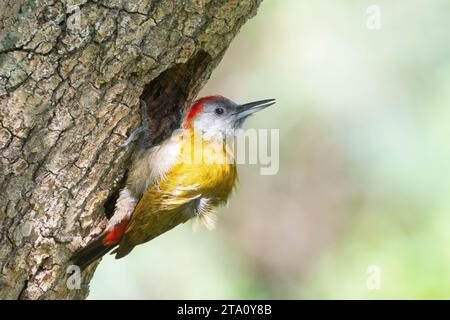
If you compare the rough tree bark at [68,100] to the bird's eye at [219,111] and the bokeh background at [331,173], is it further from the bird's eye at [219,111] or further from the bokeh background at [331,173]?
the bokeh background at [331,173]

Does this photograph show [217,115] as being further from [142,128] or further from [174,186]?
[142,128]

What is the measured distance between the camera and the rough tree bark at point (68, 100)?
11.4ft

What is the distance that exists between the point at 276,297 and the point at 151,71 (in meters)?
3.35

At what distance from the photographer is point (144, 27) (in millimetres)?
3613

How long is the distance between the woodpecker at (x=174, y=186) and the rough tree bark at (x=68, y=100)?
10.3 inches

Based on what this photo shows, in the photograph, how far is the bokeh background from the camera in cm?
595

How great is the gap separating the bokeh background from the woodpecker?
1.54m

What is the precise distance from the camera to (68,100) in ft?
11.7

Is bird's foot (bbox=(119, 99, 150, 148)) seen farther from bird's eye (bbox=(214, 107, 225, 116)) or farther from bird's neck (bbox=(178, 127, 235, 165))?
bird's eye (bbox=(214, 107, 225, 116))

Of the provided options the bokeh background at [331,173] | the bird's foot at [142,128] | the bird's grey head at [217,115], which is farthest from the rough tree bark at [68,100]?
the bokeh background at [331,173]

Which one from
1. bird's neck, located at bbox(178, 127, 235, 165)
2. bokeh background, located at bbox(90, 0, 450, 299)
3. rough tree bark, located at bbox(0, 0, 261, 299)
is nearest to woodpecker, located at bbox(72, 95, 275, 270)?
bird's neck, located at bbox(178, 127, 235, 165)

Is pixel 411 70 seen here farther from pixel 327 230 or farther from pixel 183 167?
pixel 183 167

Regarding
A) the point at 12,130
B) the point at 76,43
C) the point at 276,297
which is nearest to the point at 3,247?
the point at 12,130

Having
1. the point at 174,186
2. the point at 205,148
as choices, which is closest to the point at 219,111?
the point at 205,148
